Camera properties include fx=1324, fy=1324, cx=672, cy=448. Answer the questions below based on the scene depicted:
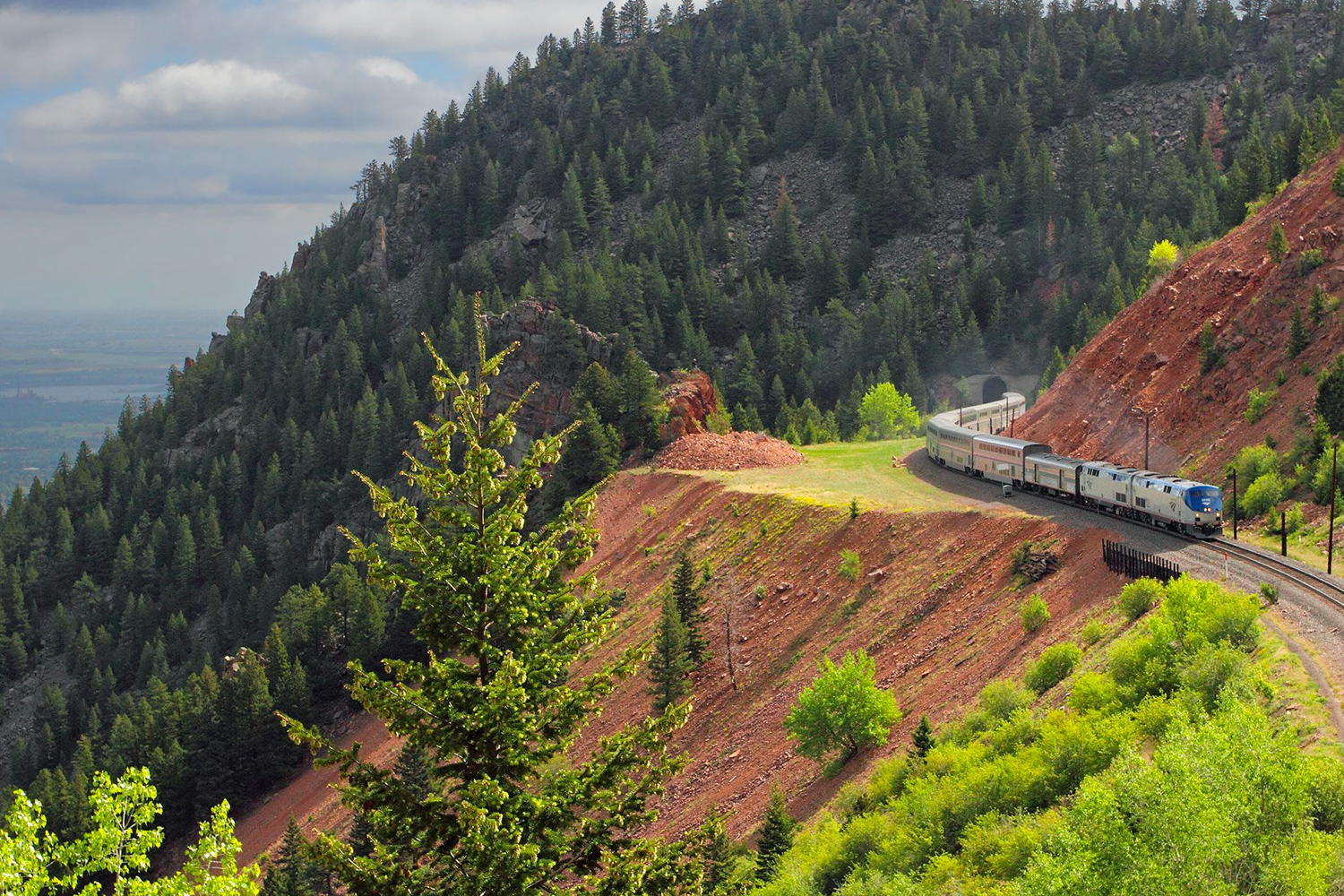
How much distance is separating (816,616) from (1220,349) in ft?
74.1

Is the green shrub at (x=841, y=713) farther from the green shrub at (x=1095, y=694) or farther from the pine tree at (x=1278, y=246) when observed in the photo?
the pine tree at (x=1278, y=246)

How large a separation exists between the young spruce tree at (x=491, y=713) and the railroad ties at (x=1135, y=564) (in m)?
29.0

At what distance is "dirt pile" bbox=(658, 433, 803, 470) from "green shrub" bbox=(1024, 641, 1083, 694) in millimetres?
40797

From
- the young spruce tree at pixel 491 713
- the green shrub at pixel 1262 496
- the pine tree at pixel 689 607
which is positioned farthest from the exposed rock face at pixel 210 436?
the young spruce tree at pixel 491 713

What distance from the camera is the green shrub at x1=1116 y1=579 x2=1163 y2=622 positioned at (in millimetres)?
40406

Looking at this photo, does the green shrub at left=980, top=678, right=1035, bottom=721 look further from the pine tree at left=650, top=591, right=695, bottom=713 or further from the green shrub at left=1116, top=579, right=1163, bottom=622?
the pine tree at left=650, top=591, right=695, bottom=713

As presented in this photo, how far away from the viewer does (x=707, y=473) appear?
79.1 metres

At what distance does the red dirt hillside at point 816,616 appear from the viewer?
45.2 m

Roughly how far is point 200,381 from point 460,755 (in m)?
143

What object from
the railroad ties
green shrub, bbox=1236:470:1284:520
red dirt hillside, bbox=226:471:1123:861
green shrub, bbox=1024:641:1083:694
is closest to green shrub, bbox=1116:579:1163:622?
the railroad ties

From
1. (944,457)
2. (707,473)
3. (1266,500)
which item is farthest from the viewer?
(707,473)

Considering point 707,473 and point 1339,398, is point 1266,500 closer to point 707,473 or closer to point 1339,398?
point 1339,398

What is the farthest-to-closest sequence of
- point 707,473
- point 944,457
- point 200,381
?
point 200,381
point 707,473
point 944,457

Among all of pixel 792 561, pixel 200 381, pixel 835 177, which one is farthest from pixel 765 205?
pixel 792 561
